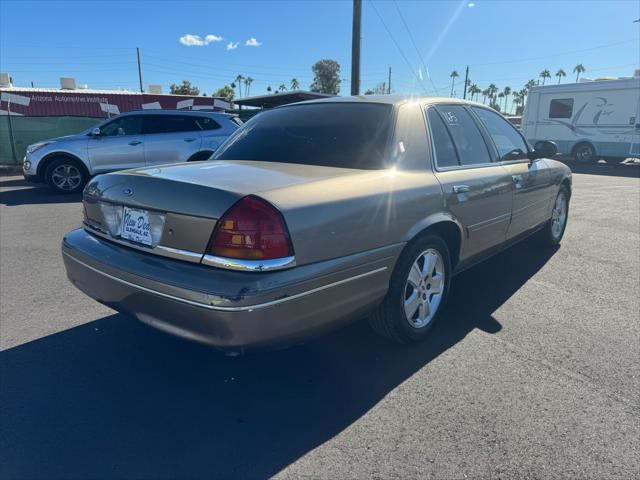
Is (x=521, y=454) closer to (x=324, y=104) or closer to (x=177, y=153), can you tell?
(x=324, y=104)

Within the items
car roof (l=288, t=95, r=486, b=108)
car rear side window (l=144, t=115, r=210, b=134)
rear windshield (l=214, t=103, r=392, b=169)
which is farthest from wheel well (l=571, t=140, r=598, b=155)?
rear windshield (l=214, t=103, r=392, b=169)

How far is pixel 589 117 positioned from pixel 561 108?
113 centimetres

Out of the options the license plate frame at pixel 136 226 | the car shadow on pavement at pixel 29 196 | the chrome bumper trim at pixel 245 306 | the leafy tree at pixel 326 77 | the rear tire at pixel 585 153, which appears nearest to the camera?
the chrome bumper trim at pixel 245 306

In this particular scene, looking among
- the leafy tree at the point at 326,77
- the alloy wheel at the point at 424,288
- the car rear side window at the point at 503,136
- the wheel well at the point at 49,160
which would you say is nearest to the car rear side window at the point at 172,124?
the wheel well at the point at 49,160

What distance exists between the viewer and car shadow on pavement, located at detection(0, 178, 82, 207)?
8719mm

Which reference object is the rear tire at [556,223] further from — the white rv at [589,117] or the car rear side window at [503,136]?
the white rv at [589,117]

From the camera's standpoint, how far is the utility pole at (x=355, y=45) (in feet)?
46.6

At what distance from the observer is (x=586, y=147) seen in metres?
17.4

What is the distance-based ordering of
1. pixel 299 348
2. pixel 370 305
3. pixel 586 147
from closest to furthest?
pixel 370 305
pixel 299 348
pixel 586 147

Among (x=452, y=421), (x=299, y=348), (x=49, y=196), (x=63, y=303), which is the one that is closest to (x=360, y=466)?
(x=452, y=421)

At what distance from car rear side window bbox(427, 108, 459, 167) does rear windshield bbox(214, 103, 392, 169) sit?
0.39 metres

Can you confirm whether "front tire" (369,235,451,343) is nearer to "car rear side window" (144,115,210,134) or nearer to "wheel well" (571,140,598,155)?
"car rear side window" (144,115,210,134)

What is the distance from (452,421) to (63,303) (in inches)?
123

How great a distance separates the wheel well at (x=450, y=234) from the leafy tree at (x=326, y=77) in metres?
75.5
